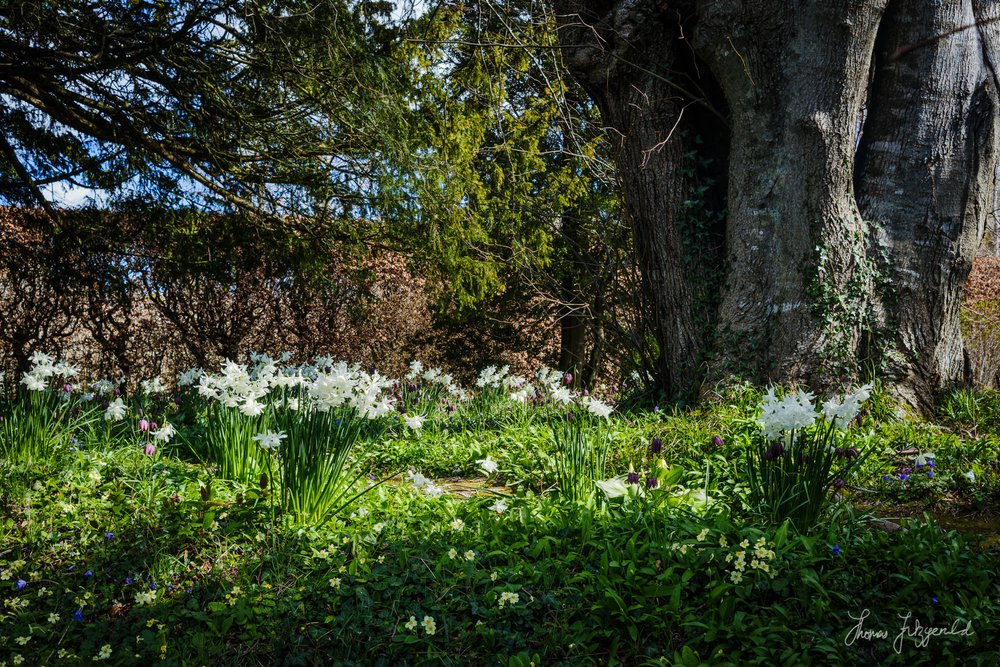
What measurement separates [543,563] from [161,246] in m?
5.79

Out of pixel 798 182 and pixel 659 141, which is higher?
pixel 659 141

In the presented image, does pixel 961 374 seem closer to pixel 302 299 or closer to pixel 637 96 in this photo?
pixel 637 96

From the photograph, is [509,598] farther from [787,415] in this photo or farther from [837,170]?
[837,170]

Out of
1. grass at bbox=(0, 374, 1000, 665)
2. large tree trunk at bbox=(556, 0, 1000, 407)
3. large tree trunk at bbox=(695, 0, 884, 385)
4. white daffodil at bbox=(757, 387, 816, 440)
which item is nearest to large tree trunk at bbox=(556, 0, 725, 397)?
large tree trunk at bbox=(556, 0, 1000, 407)

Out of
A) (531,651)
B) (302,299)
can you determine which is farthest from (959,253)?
(302,299)

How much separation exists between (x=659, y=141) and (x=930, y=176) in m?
1.80

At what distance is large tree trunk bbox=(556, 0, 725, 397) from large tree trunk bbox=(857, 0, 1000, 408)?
Result: 1.16m

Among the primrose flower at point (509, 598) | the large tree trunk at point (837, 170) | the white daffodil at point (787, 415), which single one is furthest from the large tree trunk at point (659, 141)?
the primrose flower at point (509, 598)

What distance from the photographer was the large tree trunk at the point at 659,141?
4.79 meters

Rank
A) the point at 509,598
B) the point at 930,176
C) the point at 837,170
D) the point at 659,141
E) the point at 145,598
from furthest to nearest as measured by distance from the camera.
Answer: the point at 659,141 → the point at 930,176 → the point at 837,170 → the point at 145,598 → the point at 509,598

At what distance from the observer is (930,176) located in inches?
178

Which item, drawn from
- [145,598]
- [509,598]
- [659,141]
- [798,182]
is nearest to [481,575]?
[509,598]

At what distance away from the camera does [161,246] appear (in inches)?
268

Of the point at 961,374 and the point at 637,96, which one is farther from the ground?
the point at 637,96
